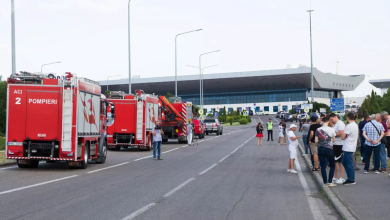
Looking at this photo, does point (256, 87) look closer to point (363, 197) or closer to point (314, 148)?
point (314, 148)

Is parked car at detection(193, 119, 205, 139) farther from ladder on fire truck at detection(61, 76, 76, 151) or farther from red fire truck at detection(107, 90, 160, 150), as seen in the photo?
ladder on fire truck at detection(61, 76, 76, 151)

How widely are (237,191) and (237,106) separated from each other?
440 feet

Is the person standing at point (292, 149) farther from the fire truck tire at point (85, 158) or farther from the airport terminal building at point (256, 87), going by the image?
the airport terminal building at point (256, 87)

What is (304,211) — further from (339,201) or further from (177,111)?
(177,111)

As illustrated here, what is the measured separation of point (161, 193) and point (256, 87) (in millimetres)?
129693

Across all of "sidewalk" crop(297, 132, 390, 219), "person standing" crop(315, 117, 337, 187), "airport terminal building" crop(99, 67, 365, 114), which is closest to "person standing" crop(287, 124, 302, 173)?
"sidewalk" crop(297, 132, 390, 219)

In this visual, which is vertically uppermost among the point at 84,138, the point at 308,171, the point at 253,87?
the point at 253,87

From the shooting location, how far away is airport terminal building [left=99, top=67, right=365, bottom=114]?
5030 inches

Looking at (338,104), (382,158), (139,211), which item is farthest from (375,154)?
(338,104)

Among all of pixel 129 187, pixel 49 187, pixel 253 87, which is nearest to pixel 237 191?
pixel 129 187

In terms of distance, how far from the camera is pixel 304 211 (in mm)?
9414

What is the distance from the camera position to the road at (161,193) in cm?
904

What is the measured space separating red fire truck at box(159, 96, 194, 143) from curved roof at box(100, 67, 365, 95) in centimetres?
8668

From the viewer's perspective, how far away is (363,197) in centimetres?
1052
